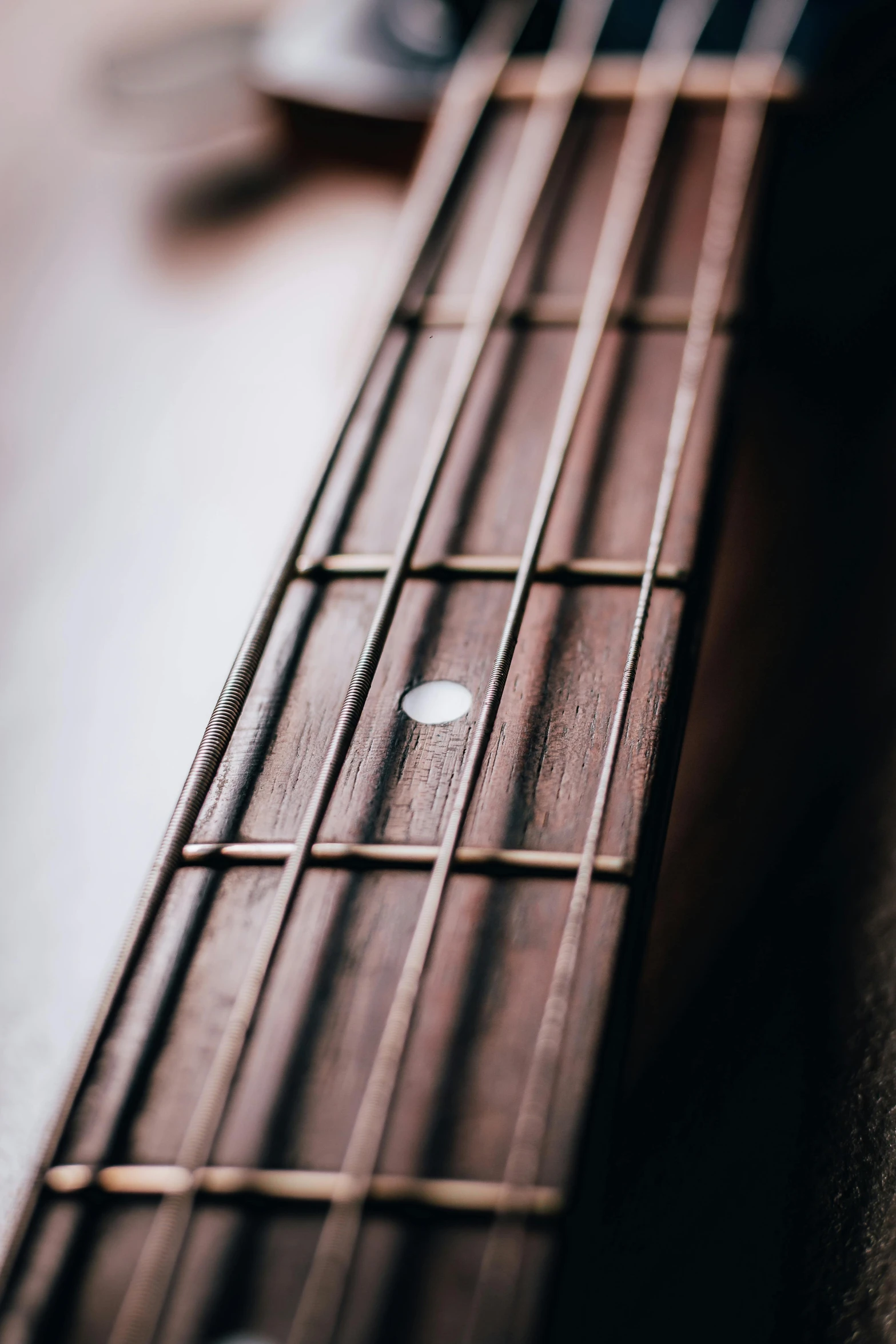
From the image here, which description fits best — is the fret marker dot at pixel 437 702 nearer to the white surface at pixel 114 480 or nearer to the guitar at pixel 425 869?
the guitar at pixel 425 869

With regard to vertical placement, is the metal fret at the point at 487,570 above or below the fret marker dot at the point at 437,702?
above

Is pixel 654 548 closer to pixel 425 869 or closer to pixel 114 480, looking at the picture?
pixel 425 869

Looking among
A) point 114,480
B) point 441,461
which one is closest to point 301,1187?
point 441,461

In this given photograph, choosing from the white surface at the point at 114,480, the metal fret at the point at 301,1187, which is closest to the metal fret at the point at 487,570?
the white surface at the point at 114,480

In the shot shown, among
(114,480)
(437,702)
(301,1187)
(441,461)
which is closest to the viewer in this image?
(301,1187)

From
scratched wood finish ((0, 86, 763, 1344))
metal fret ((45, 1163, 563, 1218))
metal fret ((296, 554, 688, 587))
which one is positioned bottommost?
metal fret ((45, 1163, 563, 1218))

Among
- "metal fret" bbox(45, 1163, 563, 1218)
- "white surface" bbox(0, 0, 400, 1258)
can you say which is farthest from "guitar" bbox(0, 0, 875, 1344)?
"white surface" bbox(0, 0, 400, 1258)

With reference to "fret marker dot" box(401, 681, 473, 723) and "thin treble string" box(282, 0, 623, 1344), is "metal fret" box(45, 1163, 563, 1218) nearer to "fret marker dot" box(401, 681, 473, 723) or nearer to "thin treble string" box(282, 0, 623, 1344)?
"thin treble string" box(282, 0, 623, 1344)

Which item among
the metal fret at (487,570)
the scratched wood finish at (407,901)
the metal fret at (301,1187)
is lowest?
the metal fret at (301,1187)

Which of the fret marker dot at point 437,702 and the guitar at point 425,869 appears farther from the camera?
the fret marker dot at point 437,702
